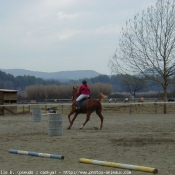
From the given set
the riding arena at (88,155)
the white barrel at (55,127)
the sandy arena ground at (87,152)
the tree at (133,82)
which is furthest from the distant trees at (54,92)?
the riding arena at (88,155)

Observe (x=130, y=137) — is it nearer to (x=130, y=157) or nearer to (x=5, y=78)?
(x=130, y=157)

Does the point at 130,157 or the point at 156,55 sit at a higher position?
the point at 156,55

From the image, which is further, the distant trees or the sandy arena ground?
the distant trees

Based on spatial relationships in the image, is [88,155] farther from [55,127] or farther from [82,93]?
[82,93]

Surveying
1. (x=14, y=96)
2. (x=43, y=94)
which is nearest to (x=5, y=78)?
(x=43, y=94)

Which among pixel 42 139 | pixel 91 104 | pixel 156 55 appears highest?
pixel 156 55

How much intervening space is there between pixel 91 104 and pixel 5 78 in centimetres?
16718

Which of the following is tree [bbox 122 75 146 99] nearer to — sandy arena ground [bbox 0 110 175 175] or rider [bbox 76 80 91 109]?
rider [bbox 76 80 91 109]

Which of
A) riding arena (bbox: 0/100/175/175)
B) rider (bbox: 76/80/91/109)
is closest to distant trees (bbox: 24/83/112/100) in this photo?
rider (bbox: 76/80/91/109)

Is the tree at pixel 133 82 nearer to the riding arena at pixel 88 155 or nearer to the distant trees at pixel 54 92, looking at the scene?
the distant trees at pixel 54 92

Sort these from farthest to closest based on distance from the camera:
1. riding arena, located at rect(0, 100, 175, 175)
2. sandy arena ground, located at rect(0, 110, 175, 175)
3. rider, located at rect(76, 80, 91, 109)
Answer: rider, located at rect(76, 80, 91, 109), sandy arena ground, located at rect(0, 110, 175, 175), riding arena, located at rect(0, 100, 175, 175)

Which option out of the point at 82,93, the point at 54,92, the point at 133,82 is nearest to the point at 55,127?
the point at 82,93

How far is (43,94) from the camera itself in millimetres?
91188

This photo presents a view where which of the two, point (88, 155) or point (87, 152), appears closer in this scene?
point (88, 155)
